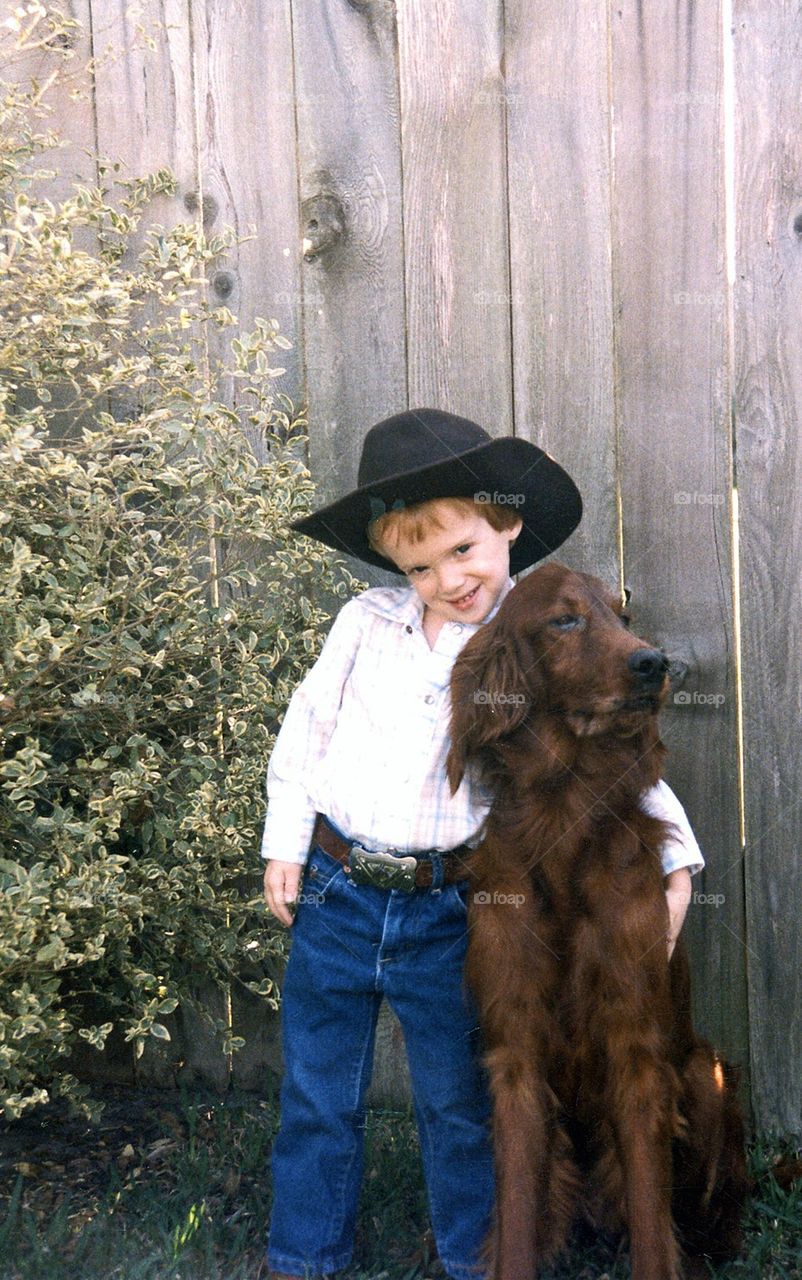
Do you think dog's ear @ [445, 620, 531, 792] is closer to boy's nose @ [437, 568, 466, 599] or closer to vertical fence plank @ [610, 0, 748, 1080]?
boy's nose @ [437, 568, 466, 599]

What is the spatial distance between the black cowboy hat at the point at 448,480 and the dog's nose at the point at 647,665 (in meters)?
0.51

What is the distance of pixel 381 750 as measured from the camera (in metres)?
2.62

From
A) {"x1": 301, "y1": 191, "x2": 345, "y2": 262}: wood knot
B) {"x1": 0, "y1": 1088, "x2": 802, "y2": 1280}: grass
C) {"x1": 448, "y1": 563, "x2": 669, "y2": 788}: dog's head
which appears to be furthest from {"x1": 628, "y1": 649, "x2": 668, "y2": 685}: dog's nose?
{"x1": 301, "y1": 191, "x2": 345, "y2": 262}: wood knot

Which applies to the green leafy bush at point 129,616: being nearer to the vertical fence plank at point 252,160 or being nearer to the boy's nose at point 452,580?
the vertical fence plank at point 252,160

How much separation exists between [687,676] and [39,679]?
145 cm

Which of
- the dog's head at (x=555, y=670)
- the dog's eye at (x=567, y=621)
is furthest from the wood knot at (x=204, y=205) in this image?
the dog's eye at (x=567, y=621)

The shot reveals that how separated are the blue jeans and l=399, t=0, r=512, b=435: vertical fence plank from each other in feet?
3.99

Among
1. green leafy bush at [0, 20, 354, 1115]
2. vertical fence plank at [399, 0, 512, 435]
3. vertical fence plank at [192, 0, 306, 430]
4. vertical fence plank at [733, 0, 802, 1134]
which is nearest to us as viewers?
green leafy bush at [0, 20, 354, 1115]

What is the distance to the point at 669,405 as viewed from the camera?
3.10 m

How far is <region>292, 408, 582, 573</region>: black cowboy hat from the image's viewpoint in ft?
8.33

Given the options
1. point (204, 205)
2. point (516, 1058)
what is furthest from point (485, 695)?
point (204, 205)

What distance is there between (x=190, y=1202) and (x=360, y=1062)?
565 millimetres

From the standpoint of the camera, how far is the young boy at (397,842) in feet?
8.44

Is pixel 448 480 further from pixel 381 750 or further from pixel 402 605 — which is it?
pixel 381 750
